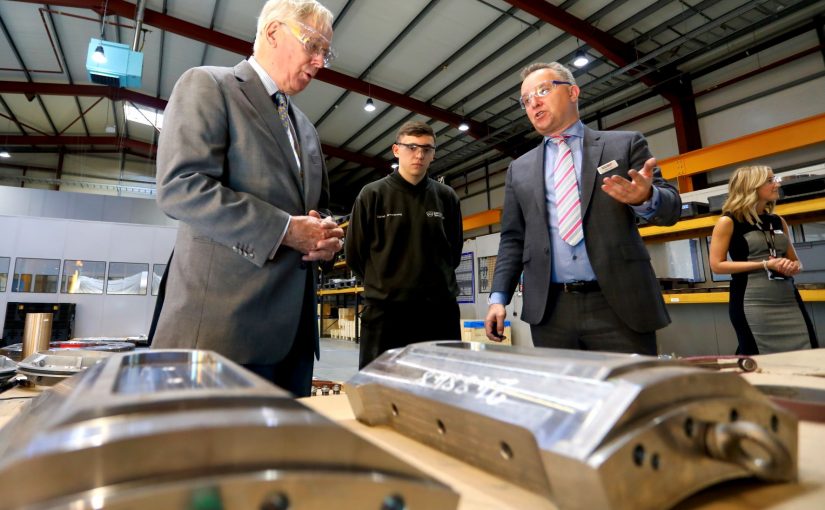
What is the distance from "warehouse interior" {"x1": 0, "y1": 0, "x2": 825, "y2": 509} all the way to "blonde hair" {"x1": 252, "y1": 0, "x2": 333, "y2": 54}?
2.88 m

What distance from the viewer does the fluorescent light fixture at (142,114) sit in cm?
895

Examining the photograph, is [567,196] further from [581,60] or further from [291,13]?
[581,60]

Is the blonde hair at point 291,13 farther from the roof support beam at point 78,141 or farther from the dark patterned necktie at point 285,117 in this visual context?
the roof support beam at point 78,141

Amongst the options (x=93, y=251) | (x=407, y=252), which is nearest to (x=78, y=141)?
(x=93, y=251)

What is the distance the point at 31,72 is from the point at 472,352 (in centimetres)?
1033

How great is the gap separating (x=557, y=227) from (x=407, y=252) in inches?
27.3

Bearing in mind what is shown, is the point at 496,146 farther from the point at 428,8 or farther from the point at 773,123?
the point at 773,123

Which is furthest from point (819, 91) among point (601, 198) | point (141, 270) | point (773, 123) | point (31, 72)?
point (31, 72)

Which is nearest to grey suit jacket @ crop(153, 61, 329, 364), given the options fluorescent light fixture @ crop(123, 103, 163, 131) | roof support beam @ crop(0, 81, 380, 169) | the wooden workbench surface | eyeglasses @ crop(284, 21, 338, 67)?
eyeglasses @ crop(284, 21, 338, 67)

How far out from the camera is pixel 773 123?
558cm

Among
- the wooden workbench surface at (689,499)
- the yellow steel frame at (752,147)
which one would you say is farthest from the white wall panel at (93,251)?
the wooden workbench surface at (689,499)

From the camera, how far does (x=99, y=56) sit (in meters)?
4.96

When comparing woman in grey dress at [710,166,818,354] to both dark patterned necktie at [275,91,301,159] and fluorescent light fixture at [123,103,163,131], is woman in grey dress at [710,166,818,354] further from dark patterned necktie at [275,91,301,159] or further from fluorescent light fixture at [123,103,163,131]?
fluorescent light fixture at [123,103,163,131]

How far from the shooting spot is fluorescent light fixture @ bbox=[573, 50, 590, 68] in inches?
219
